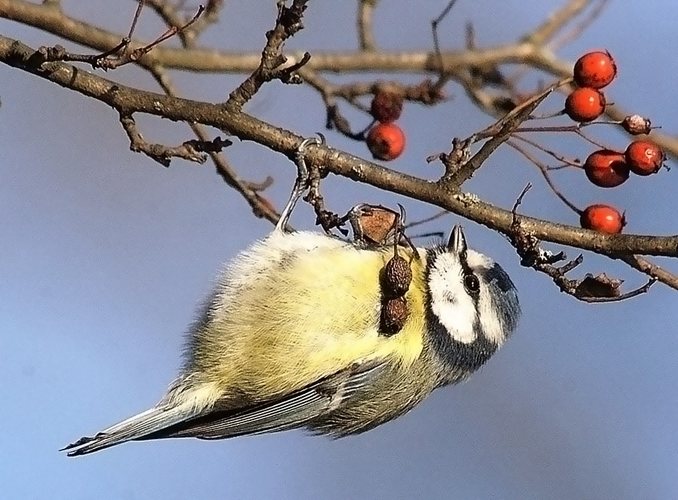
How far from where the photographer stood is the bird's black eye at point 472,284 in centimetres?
237

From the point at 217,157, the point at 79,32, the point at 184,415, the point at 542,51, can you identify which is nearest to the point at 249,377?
the point at 184,415

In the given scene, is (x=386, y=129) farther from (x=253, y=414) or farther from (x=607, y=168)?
(x=253, y=414)

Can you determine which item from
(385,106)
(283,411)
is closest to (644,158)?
(385,106)

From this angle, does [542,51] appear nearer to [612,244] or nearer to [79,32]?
[612,244]

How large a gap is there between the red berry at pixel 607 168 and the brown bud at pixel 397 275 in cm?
47

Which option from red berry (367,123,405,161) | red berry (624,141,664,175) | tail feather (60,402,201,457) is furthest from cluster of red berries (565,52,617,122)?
tail feather (60,402,201,457)

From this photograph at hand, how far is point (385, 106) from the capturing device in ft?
7.72

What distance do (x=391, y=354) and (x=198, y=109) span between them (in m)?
0.88

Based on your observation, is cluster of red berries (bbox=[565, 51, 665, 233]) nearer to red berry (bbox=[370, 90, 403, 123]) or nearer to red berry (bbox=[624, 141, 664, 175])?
red berry (bbox=[624, 141, 664, 175])

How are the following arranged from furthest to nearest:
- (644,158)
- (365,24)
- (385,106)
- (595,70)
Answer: (365,24) → (385,106) → (595,70) → (644,158)

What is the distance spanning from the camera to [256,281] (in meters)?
2.31

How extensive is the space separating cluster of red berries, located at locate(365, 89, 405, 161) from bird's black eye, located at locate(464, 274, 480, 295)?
0.37 meters

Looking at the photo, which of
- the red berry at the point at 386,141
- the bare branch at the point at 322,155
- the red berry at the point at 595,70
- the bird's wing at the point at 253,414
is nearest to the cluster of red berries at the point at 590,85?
the red berry at the point at 595,70

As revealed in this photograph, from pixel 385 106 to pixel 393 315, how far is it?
0.55 meters
